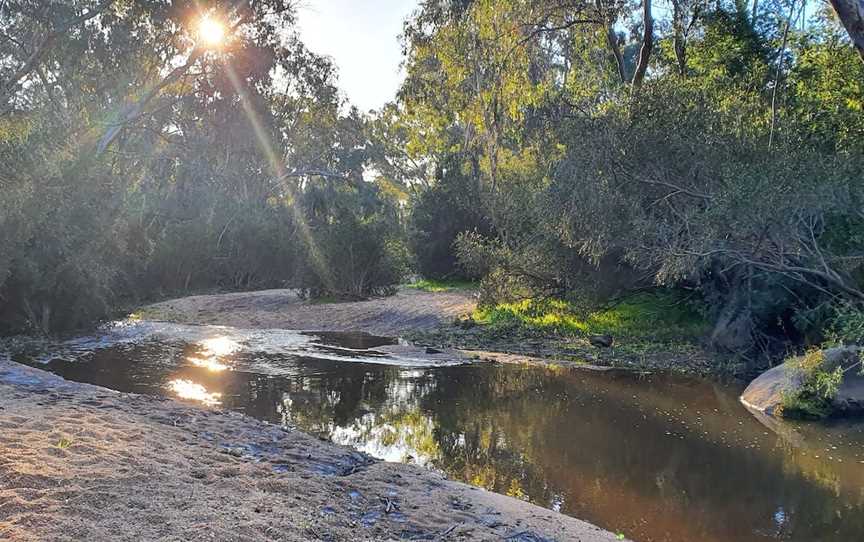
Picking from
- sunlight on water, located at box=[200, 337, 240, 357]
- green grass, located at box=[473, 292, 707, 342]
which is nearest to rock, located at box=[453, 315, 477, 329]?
green grass, located at box=[473, 292, 707, 342]

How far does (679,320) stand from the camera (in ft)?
53.3

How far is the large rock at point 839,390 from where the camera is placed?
9750 millimetres

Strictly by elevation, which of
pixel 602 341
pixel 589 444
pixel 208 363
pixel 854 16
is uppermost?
pixel 854 16

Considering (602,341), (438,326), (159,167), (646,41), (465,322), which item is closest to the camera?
(602,341)

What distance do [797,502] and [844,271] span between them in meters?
6.26

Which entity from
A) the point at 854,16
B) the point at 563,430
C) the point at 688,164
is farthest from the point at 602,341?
the point at 854,16

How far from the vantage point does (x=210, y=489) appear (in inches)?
189

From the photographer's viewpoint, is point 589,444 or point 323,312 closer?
point 589,444

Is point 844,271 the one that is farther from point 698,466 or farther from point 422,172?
point 422,172

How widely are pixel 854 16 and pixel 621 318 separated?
11.0 meters

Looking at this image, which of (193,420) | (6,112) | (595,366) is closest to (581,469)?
(193,420)

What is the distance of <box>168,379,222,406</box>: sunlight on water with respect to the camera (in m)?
9.33

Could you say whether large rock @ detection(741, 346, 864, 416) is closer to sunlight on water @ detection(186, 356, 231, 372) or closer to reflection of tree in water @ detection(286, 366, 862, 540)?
reflection of tree in water @ detection(286, 366, 862, 540)

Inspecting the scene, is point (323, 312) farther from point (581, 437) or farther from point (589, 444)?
point (589, 444)
